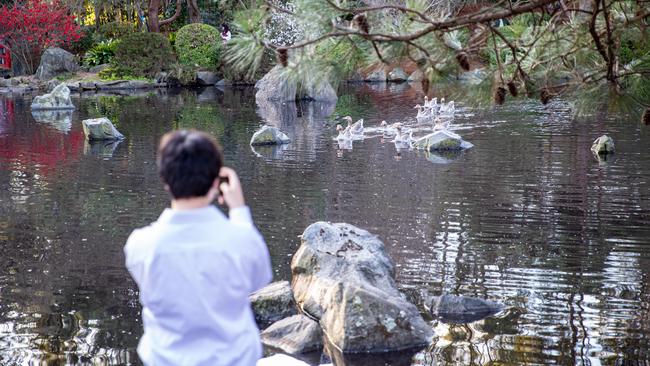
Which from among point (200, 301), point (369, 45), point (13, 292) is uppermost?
point (369, 45)

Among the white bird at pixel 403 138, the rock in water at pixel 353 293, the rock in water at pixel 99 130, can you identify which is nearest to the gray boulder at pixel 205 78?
the rock in water at pixel 99 130

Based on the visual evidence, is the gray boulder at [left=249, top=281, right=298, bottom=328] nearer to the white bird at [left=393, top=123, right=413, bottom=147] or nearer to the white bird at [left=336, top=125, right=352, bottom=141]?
the white bird at [left=393, top=123, right=413, bottom=147]

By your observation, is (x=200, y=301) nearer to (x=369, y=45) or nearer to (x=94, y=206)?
(x=369, y=45)

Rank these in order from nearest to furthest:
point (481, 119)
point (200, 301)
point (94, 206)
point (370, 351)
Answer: point (200, 301) < point (370, 351) < point (94, 206) < point (481, 119)

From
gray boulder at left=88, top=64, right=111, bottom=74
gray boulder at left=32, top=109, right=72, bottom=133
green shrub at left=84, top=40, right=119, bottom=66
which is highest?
green shrub at left=84, top=40, right=119, bottom=66

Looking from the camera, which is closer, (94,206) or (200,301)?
(200,301)

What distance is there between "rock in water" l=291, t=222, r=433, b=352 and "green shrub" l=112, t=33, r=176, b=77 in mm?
26367

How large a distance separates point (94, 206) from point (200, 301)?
8.52m

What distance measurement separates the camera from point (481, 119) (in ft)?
64.8

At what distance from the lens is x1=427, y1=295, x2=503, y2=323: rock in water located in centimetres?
673

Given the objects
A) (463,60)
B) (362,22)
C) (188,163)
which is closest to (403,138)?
(463,60)

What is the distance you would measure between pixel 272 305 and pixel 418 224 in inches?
129

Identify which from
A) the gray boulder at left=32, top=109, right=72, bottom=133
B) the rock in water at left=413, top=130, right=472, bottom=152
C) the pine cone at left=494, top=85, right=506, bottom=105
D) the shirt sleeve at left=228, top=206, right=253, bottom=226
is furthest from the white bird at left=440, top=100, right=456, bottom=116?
the shirt sleeve at left=228, top=206, right=253, bottom=226

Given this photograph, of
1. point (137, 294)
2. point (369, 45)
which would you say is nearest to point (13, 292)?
point (137, 294)
